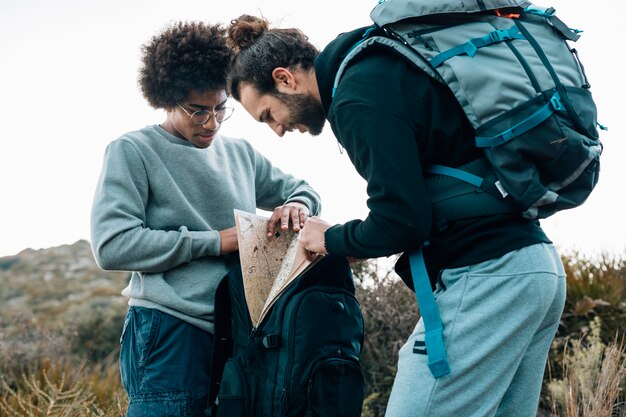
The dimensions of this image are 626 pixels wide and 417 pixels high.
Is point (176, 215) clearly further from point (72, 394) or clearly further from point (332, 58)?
point (72, 394)

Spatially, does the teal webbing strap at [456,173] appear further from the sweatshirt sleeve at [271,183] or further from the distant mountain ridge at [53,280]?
the distant mountain ridge at [53,280]

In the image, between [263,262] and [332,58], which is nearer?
[332,58]

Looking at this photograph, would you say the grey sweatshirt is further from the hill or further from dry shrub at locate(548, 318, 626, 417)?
the hill

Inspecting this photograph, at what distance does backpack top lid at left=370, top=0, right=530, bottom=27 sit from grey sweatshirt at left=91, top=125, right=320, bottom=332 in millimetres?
1233

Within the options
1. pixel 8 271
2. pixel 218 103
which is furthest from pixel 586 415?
pixel 8 271

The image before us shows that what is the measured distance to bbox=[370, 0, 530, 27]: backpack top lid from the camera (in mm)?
2020

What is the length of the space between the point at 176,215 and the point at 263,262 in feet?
1.41

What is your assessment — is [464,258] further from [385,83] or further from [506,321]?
[385,83]

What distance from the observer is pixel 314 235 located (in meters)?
2.48

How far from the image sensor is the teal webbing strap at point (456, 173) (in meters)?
2.04

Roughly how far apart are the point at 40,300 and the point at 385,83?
70.1 ft

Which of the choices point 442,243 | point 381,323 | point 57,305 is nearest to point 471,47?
point 442,243

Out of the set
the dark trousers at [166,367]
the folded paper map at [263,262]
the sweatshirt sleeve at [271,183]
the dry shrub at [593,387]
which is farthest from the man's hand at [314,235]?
the dry shrub at [593,387]

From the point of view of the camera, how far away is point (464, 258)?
208cm
